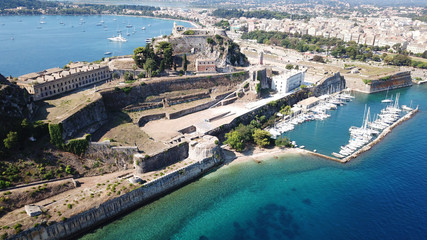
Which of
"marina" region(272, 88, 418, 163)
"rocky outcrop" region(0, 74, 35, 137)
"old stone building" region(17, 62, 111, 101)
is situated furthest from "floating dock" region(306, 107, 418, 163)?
"rocky outcrop" region(0, 74, 35, 137)

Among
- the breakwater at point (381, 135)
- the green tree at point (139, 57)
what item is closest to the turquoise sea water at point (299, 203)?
the breakwater at point (381, 135)

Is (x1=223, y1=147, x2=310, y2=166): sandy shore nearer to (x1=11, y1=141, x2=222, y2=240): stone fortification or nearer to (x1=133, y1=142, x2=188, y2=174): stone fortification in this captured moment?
(x1=11, y1=141, x2=222, y2=240): stone fortification

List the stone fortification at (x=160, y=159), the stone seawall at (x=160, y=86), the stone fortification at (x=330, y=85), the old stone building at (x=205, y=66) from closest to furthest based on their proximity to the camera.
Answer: the stone fortification at (x=160, y=159), the stone seawall at (x=160, y=86), the old stone building at (x=205, y=66), the stone fortification at (x=330, y=85)

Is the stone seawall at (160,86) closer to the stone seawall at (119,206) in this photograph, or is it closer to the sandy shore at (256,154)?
the sandy shore at (256,154)

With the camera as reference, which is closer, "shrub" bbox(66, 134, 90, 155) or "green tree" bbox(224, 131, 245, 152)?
"shrub" bbox(66, 134, 90, 155)

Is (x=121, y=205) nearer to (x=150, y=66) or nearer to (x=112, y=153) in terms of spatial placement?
(x=112, y=153)

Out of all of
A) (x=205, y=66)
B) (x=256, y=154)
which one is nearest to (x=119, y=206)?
(x=256, y=154)
